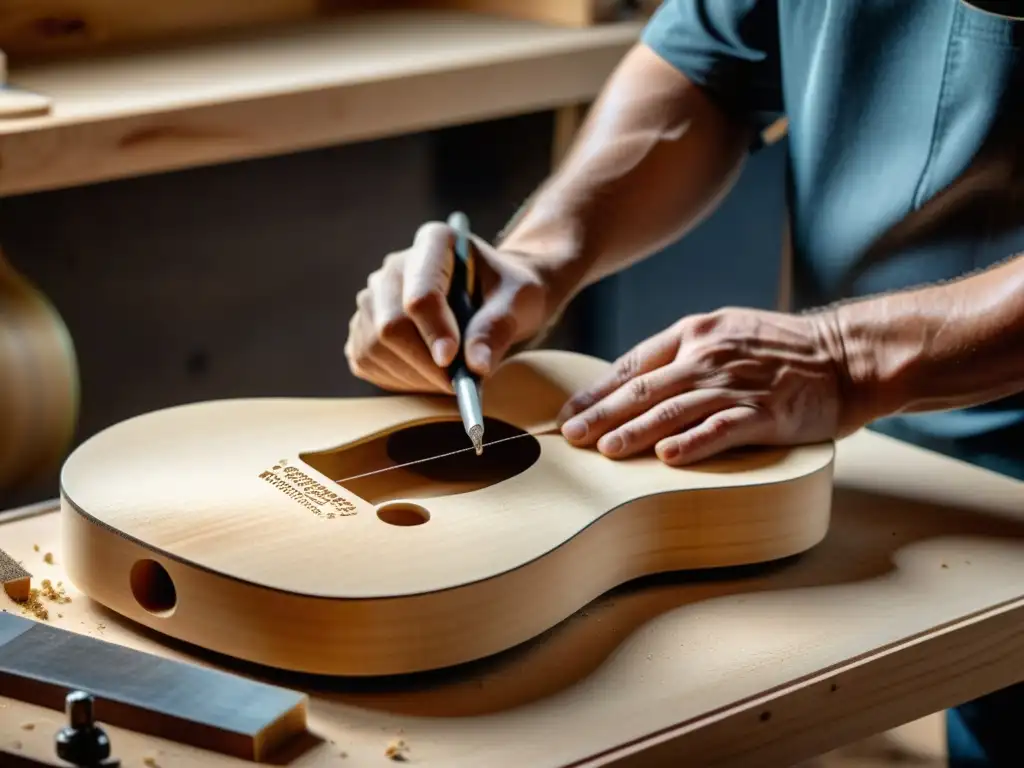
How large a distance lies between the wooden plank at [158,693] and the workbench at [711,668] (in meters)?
0.01

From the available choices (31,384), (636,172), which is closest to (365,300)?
(636,172)

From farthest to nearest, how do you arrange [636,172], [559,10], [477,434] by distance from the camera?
[559,10], [636,172], [477,434]

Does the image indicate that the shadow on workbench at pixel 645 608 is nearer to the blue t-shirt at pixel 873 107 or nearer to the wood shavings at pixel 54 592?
the wood shavings at pixel 54 592

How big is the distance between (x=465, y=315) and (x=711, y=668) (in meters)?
0.41

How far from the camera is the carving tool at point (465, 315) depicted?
1.04 meters

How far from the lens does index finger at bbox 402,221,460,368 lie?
3.68 ft

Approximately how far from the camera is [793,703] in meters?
0.86

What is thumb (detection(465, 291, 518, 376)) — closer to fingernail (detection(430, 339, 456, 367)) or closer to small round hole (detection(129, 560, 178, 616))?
fingernail (detection(430, 339, 456, 367))

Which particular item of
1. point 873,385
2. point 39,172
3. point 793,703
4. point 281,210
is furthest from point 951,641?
point 281,210

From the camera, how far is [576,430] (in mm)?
1068

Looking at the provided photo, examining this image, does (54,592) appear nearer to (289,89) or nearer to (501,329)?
(501,329)

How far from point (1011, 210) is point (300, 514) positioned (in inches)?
28.5

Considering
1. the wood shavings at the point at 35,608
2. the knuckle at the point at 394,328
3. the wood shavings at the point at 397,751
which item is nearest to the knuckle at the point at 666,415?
the knuckle at the point at 394,328

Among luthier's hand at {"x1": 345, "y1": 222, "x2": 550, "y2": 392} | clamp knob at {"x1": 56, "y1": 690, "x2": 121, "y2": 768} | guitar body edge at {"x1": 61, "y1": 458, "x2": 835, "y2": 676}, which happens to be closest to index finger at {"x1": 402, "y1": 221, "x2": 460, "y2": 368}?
luthier's hand at {"x1": 345, "y1": 222, "x2": 550, "y2": 392}
